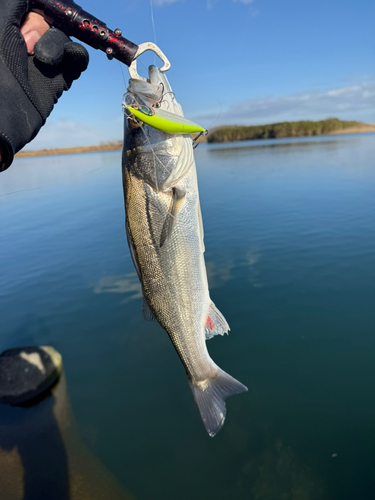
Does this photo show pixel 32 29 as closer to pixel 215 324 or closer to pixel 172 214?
pixel 172 214

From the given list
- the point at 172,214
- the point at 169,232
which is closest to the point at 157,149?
the point at 172,214

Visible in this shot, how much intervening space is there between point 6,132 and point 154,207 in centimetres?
111

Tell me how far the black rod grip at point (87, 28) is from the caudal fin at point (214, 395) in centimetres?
266

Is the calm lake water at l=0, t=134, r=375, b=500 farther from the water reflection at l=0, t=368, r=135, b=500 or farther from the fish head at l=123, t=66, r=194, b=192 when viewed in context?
the fish head at l=123, t=66, r=194, b=192

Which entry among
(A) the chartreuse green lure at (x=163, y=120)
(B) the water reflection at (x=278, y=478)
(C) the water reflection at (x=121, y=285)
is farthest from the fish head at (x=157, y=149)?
(C) the water reflection at (x=121, y=285)

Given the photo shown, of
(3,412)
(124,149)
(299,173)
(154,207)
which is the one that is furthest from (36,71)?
(299,173)

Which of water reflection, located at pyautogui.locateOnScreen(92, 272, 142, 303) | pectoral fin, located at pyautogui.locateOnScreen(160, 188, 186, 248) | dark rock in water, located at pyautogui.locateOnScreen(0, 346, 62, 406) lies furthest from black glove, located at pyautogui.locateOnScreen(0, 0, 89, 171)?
water reflection, located at pyautogui.locateOnScreen(92, 272, 142, 303)

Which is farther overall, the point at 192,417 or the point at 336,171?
the point at 336,171

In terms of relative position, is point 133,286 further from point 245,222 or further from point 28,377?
point 245,222

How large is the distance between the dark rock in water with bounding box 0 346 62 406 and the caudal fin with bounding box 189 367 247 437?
408 centimetres

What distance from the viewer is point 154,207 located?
2.45m

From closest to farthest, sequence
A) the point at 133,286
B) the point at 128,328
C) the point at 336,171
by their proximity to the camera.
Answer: the point at 128,328 < the point at 133,286 < the point at 336,171

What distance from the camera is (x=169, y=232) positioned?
248cm

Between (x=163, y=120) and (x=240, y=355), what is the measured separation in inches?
191
